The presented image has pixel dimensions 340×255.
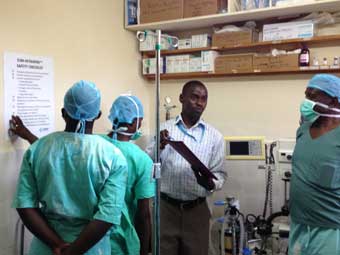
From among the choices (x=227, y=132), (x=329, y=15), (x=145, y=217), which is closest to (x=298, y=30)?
(x=329, y=15)

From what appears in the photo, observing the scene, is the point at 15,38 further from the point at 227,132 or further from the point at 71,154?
the point at 227,132

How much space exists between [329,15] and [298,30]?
0.25 metres

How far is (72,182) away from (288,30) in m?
2.16

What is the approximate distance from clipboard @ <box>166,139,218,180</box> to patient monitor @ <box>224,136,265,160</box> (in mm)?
788

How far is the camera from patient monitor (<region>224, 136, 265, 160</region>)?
324 cm

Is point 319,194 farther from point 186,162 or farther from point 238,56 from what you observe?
Result: point 238,56

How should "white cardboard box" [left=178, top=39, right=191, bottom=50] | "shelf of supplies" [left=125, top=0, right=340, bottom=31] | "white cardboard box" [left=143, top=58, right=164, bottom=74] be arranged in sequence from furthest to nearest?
"white cardboard box" [left=143, top=58, right=164, bottom=74], "white cardboard box" [left=178, top=39, right=191, bottom=50], "shelf of supplies" [left=125, top=0, right=340, bottom=31]

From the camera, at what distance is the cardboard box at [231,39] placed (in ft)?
10.6

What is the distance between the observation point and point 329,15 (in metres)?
3.00

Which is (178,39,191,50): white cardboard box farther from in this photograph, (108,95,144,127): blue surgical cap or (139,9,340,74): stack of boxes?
(108,95,144,127): blue surgical cap

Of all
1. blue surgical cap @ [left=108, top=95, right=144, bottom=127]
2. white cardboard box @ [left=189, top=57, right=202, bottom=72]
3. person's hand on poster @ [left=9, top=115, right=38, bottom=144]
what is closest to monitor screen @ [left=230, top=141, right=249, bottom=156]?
white cardboard box @ [left=189, top=57, right=202, bottom=72]

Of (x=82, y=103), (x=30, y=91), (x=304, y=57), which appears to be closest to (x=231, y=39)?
(x=304, y=57)

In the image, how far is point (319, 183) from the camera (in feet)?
6.34

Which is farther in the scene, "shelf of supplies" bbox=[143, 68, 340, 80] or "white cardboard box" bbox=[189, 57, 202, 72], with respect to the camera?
"white cardboard box" bbox=[189, 57, 202, 72]
